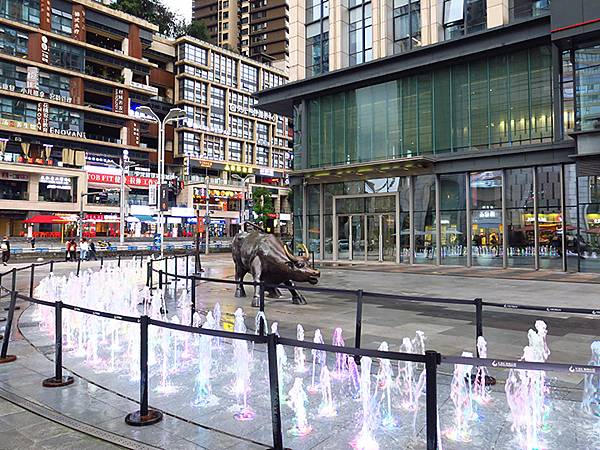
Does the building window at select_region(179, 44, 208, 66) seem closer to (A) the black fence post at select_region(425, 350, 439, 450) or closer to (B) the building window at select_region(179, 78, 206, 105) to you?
(B) the building window at select_region(179, 78, 206, 105)

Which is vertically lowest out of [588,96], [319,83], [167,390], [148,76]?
[167,390]

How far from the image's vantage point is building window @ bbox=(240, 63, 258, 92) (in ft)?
295

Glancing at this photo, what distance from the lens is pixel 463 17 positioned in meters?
26.6

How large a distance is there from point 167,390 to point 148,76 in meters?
77.4

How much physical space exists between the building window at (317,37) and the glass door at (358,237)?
34.3 ft

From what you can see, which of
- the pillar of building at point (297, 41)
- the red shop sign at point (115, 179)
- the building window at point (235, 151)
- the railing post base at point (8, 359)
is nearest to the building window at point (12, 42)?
the red shop sign at point (115, 179)

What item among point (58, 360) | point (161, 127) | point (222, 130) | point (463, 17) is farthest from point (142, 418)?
point (222, 130)

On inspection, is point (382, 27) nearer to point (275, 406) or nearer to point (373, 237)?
point (373, 237)

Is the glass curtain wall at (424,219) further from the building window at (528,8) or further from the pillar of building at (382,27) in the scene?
the building window at (528,8)

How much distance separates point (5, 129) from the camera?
57375 mm

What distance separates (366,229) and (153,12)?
76759mm

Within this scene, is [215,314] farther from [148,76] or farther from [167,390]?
[148,76]

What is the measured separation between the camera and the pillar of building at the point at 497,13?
80.4ft

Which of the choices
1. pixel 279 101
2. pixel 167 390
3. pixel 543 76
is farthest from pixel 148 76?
pixel 167 390
